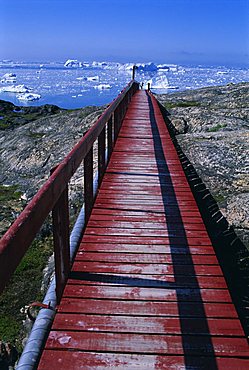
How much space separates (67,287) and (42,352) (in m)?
0.92

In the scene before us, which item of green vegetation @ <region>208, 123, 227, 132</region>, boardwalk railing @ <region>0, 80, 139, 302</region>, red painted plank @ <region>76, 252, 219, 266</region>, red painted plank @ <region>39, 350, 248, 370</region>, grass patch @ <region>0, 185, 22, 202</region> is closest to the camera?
boardwalk railing @ <region>0, 80, 139, 302</region>

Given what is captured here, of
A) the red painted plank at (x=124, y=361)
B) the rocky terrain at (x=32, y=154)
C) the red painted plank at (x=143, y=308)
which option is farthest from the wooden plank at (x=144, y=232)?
the rocky terrain at (x=32, y=154)

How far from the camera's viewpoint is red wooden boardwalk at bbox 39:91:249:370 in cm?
306

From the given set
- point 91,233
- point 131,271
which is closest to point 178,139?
point 91,233

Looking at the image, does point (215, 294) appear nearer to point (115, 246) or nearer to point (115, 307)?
point (115, 307)

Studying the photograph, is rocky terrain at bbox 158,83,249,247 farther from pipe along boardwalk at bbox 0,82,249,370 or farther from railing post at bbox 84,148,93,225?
railing post at bbox 84,148,93,225

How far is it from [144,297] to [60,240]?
1.04m

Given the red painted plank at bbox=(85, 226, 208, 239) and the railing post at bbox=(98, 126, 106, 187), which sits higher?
the railing post at bbox=(98, 126, 106, 187)

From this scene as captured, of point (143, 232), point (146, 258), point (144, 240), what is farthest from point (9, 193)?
point (146, 258)

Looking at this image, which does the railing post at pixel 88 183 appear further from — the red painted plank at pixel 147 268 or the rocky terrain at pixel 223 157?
the rocky terrain at pixel 223 157

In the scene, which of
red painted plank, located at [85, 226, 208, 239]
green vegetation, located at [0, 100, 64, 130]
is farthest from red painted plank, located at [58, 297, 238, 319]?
green vegetation, located at [0, 100, 64, 130]

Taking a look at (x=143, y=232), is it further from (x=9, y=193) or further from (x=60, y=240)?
(x=9, y=193)

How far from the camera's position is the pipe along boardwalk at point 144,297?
306cm

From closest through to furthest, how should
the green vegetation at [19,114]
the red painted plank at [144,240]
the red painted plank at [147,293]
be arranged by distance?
the red painted plank at [147,293]
the red painted plank at [144,240]
the green vegetation at [19,114]
